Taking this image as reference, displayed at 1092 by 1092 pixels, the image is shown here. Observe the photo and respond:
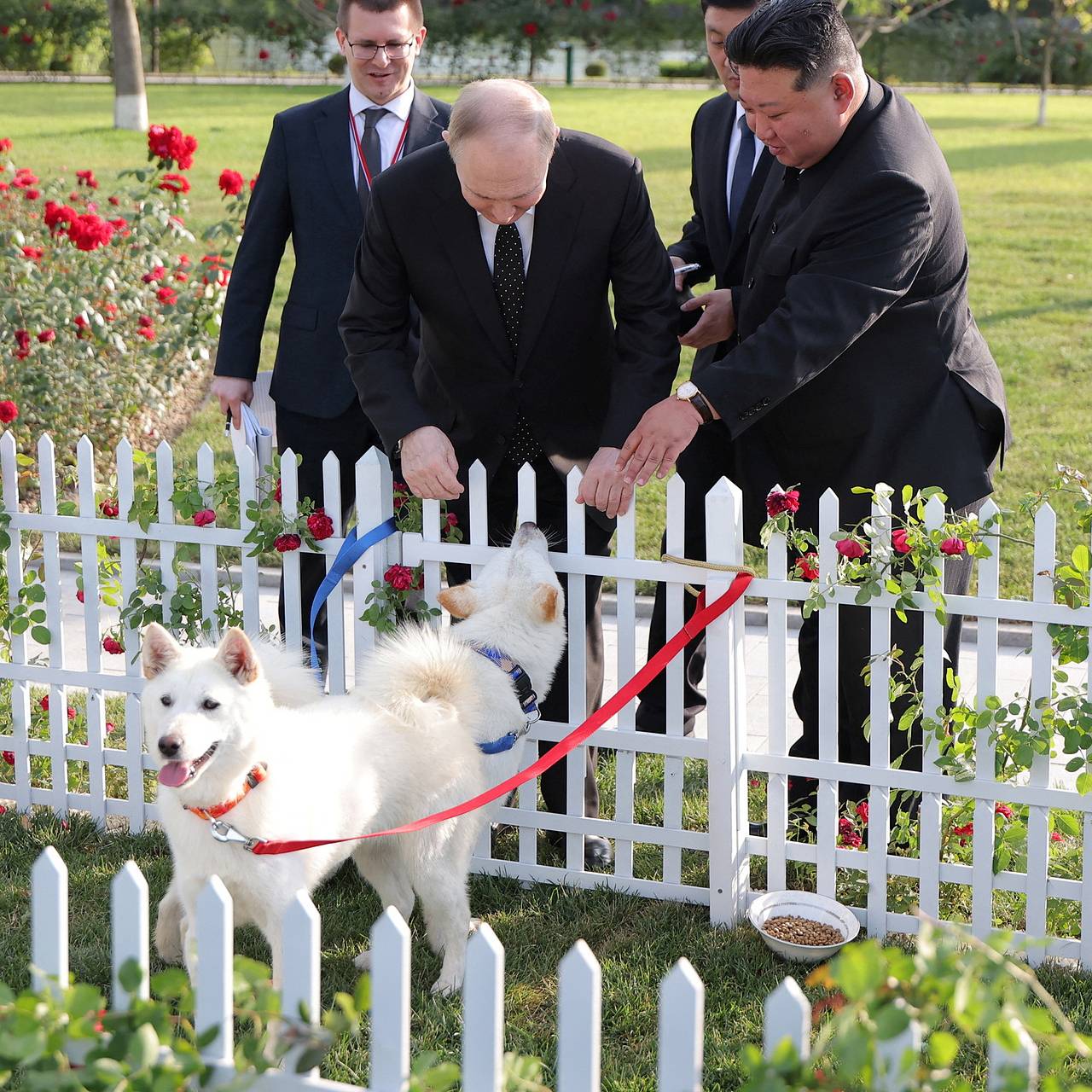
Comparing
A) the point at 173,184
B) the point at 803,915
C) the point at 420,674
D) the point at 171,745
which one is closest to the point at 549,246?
the point at 420,674

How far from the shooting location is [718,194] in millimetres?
4293

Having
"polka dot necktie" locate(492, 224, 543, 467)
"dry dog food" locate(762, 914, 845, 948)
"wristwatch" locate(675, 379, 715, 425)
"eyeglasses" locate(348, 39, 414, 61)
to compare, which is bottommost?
"dry dog food" locate(762, 914, 845, 948)

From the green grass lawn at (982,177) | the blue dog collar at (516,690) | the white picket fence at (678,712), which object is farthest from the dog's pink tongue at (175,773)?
the green grass lawn at (982,177)

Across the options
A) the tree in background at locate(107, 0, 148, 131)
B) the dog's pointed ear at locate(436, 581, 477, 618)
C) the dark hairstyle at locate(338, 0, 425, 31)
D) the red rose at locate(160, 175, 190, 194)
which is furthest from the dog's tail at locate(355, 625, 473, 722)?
the tree in background at locate(107, 0, 148, 131)

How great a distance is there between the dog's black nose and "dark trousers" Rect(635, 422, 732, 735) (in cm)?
175

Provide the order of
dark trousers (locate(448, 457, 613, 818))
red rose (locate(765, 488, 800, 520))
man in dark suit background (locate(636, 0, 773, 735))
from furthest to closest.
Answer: man in dark suit background (locate(636, 0, 773, 735)) → dark trousers (locate(448, 457, 613, 818)) → red rose (locate(765, 488, 800, 520))

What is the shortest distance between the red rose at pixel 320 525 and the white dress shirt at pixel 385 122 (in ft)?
4.17

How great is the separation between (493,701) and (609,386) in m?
1.06

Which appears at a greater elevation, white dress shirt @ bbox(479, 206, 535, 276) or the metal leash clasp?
white dress shirt @ bbox(479, 206, 535, 276)

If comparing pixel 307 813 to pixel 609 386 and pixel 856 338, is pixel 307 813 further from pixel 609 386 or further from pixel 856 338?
pixel 856 338

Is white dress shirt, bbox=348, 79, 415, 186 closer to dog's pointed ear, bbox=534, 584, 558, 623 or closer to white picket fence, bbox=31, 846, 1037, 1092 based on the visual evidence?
dog's pointed ear, bbox=534, 584, 558, 623

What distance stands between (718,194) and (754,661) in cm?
219

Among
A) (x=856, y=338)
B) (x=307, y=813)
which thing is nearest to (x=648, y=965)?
(x=307, y=813)

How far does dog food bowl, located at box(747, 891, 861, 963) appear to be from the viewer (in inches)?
135
